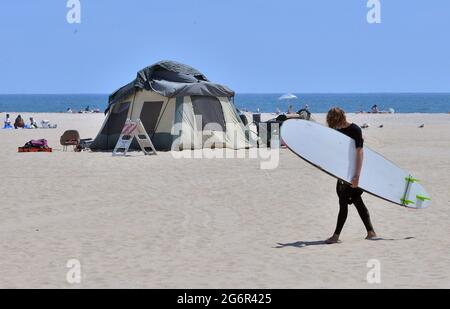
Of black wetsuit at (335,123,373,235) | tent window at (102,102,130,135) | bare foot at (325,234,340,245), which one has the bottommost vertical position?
tent window at (102,102,130,135)

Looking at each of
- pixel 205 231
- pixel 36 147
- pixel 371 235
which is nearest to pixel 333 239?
pixel 371 235

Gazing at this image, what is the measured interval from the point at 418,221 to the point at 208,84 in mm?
12952

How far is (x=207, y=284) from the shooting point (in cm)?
712

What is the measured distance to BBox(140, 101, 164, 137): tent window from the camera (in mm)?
22672

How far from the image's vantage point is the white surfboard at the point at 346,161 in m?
9.26

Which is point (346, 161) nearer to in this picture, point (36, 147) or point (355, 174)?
point (355, 174)

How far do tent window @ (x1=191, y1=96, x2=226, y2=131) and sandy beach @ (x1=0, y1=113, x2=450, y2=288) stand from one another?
4.97m

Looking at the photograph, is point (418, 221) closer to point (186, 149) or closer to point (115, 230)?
point (115, 230)

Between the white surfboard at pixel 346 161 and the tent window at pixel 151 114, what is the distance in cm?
1296

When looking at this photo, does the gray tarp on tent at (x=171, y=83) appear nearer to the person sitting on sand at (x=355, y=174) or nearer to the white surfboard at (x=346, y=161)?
the white surfboard at (x=346, y=161)

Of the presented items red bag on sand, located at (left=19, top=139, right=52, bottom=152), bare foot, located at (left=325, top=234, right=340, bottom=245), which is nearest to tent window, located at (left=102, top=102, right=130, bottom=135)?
red bag on sand, located at (left=19, top=139, right=52, bottom=152)

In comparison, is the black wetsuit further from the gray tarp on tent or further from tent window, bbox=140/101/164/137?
tent window, bbox=140/101/164/137
